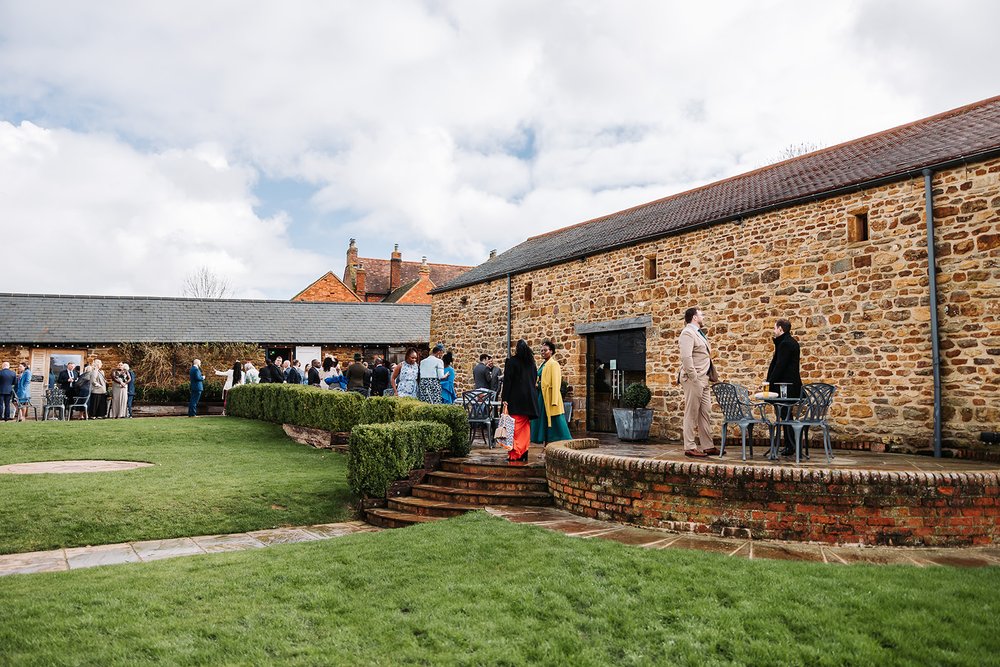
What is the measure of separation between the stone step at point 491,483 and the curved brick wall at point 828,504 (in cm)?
199

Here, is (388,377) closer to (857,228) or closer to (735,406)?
(735,406)

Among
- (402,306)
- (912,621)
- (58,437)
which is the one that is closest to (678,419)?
(912,621)

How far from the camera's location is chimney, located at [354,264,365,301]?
43247 mm

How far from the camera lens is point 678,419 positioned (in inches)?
464

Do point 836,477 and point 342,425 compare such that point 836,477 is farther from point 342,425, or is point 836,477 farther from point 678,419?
point 342,425

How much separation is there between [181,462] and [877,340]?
1105 centimetres

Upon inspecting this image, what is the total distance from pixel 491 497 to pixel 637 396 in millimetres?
4629

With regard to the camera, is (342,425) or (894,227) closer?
(894,227)

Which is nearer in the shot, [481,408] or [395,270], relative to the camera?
[481,408]

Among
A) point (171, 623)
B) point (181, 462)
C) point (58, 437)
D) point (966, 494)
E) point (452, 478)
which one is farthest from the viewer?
point (58, 437)

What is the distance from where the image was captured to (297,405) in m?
14.4

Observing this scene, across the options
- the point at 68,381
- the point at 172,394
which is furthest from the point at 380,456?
the point at 172,394

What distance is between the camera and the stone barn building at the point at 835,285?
A: 8.23 metres

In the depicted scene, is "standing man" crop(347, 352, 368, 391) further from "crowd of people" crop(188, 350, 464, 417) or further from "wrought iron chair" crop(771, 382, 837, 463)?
"wrought iron chair" crop(771, 382, 837, 463)
